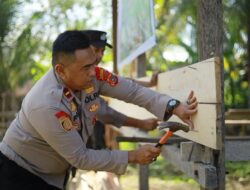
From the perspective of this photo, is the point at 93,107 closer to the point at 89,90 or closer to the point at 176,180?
the point at 89,90

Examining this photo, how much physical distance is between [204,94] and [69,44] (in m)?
0.88

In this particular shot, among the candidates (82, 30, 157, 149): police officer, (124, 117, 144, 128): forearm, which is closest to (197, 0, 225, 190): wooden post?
(82, 30, 157, 149): police officer

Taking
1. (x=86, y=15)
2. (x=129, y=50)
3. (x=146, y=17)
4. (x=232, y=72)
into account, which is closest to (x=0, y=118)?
(x=86, y=15)

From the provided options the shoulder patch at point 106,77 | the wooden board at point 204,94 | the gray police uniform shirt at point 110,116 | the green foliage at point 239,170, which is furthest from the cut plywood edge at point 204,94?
the green foliage at point 239,170

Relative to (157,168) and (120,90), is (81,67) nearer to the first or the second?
(120,90)

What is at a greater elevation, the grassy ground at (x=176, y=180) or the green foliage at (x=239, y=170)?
the green foliage at (x=239, y=170)

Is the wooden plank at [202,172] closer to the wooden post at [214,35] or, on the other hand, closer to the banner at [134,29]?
the wooden post at [214,35]

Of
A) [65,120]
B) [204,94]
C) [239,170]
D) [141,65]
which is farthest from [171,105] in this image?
[239,170]

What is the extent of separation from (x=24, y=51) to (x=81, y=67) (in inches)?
445

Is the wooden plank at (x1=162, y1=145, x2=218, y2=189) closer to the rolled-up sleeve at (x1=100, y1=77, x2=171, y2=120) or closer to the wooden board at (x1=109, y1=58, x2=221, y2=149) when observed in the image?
the wooden board at (x1=109, y1=58, x2=221, y2=149)

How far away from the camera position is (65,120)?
2.87m

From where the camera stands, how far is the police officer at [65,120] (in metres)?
2.88

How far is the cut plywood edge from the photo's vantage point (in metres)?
2.85

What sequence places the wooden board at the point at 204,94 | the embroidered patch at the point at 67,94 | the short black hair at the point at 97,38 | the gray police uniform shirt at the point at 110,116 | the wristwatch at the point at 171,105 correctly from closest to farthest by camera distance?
1. the wooden board at the point at 204,94
2. the embroidered patch at the point at 67,94
3. the wristwatch at the point at 171,105
4. the short black hair at the point at 97,38
5. the gray police uniform shirt at the point at 110,116
